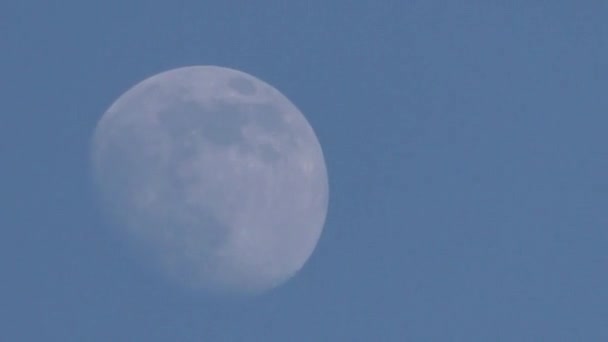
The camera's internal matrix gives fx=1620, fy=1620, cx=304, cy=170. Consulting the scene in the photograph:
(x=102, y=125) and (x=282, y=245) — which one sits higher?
(x=102, y=125)

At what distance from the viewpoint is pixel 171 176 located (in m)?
21.9

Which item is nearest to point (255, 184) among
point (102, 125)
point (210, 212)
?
point (210, 212)

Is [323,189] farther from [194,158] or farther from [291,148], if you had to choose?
[194,158]

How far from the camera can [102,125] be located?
909 inches

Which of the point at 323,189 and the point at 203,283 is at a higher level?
the point at 323,189

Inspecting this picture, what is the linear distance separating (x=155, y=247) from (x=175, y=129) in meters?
1.64

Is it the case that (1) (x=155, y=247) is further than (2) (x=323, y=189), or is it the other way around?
(2) (x=323, y=189)

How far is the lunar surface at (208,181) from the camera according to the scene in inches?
861

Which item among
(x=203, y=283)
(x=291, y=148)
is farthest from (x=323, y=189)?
(x=203, y=283)

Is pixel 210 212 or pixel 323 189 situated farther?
pixel 323 189

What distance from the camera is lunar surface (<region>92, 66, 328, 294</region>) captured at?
71.7ft

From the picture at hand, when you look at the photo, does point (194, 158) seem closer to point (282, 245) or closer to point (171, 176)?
point (171, 176)

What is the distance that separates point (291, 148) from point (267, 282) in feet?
6.35

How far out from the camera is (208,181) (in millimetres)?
21953
